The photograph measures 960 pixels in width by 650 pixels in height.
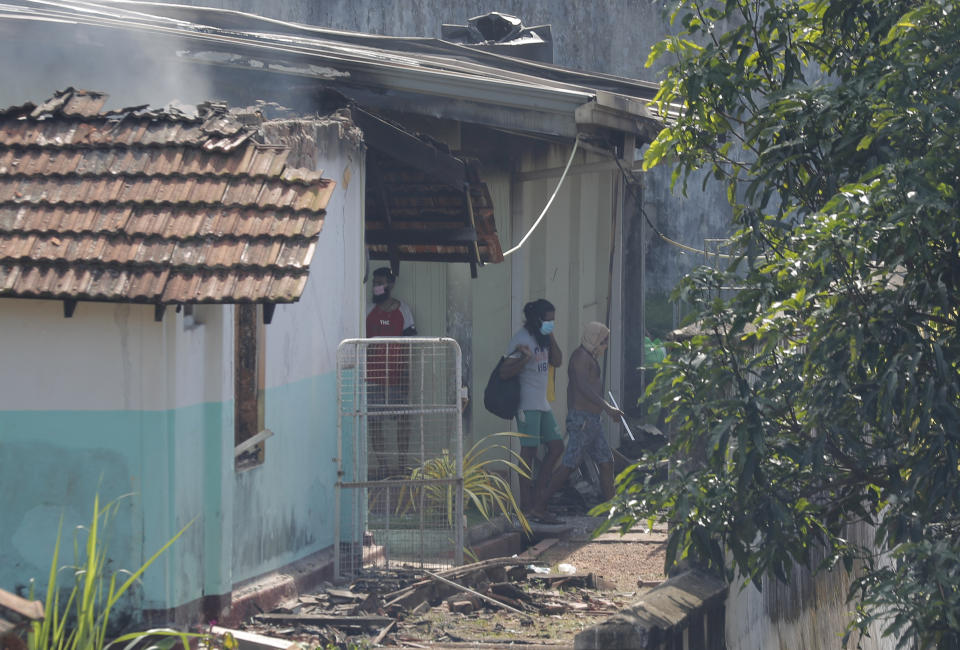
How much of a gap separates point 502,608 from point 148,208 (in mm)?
3280

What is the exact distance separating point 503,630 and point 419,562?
1339 millimetres

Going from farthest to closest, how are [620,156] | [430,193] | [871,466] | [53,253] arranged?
[620,156] → [430,193] → [53,253] → [871,466]

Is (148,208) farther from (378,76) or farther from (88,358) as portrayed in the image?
(378,76)

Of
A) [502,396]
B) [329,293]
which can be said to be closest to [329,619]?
[329,293]

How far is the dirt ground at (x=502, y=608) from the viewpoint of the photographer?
268 inches

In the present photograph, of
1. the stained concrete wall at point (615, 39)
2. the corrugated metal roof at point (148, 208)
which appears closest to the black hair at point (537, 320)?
the stained concrete wall at point (615, 39)

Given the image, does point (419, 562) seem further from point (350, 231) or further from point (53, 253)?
point (53, 253)

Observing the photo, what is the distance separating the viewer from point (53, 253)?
5.80 m

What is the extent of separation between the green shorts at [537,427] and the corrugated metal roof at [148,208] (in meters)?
4.85

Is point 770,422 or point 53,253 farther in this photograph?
point 53,253

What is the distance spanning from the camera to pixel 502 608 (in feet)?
24.9

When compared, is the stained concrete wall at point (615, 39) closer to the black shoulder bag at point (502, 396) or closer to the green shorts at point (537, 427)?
the green shorts at point (537, 427)

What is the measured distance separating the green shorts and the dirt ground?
55.6 inches

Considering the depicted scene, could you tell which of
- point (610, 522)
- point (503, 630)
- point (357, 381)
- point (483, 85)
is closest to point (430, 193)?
point (483, 85)
